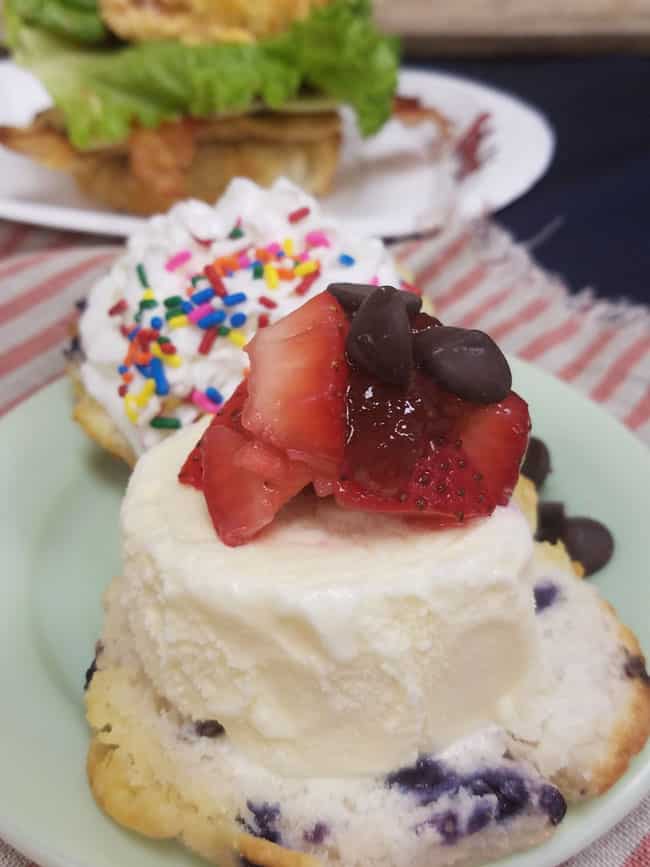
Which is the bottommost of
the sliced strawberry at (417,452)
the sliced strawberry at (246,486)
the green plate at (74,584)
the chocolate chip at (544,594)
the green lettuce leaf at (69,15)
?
the green plate at (74,584)

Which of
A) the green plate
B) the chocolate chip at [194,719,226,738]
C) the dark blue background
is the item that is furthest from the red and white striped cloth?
the chocolate chip at [194,719,226,738]

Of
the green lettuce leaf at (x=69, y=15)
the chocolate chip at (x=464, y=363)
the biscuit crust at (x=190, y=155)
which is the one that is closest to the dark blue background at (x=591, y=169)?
the biscuit crust at (x=190, y=155)

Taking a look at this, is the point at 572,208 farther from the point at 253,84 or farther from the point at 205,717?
the point at 205,717

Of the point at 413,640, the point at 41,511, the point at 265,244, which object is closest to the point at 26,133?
the point at 265,244

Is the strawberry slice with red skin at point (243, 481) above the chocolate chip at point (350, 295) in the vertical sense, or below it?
below

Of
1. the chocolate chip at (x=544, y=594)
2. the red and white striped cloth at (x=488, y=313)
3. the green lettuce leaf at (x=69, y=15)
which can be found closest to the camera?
the chocolate chip at (x=544, y=594)

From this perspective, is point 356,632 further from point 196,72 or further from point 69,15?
point 69,15

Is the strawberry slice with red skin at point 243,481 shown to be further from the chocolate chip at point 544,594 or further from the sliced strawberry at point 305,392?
the chocolate chip at point 544,594

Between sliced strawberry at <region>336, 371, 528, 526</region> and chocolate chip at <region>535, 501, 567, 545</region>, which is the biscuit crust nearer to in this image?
chocolate chip at <region>535, 501, 567, 545</region>
